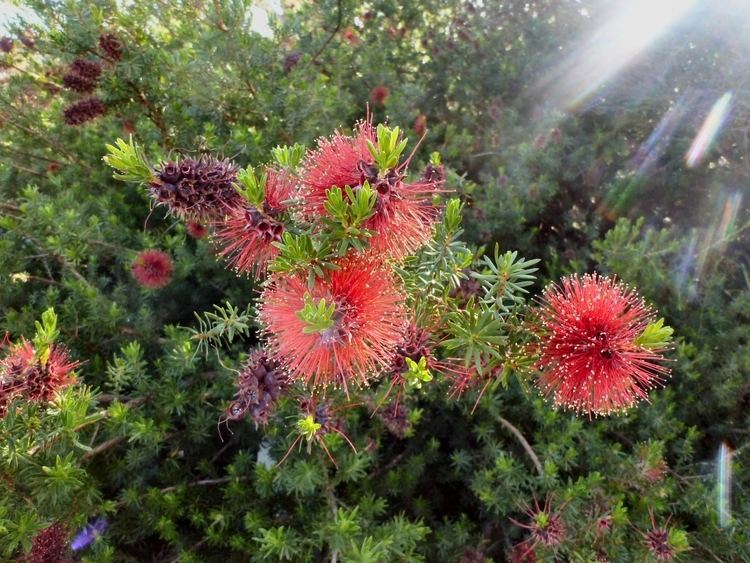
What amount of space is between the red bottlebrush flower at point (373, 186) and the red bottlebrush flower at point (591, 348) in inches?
18.6

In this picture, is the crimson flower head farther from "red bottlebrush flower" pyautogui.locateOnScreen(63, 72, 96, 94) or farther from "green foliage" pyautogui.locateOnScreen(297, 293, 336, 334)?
"red bottlebrush flower" pyautogui.locateOnScreen(63, 72, 96, 94)

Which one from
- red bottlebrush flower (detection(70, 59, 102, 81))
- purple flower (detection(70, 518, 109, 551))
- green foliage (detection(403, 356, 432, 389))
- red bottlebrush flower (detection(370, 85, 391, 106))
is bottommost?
purple flower (detection(70, 518, 109, 551))

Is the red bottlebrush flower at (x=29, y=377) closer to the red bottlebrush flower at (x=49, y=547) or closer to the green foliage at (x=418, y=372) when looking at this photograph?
the red bottlebrush flower at (x=49, y=547)

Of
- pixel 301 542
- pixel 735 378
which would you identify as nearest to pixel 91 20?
pixel 301 542

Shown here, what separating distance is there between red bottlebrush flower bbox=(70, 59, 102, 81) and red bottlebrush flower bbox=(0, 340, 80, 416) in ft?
5.46

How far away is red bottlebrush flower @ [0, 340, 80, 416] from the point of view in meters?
1.56

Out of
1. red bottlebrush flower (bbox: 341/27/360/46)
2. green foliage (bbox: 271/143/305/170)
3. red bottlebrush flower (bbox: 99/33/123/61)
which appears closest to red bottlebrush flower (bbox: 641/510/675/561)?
green foliage (bbox: 271/143/305/170)

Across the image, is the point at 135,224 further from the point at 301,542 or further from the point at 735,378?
the point at 735,378

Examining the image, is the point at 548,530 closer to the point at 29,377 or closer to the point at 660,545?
the point at 660,545

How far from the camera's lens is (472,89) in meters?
4.65

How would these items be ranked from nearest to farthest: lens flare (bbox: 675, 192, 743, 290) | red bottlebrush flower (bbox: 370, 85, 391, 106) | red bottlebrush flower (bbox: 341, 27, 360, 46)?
lens flare (bbox: 675, 192, 743, 290) < red bottlebrush flower (bbox: 370, 85, 391, 106) < red bottlebrush flower (bbox: 341, 27, 360, 46)

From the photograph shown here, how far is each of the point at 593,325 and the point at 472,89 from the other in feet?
12.6

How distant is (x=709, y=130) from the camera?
3.84m

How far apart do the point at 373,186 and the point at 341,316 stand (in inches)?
13.1
